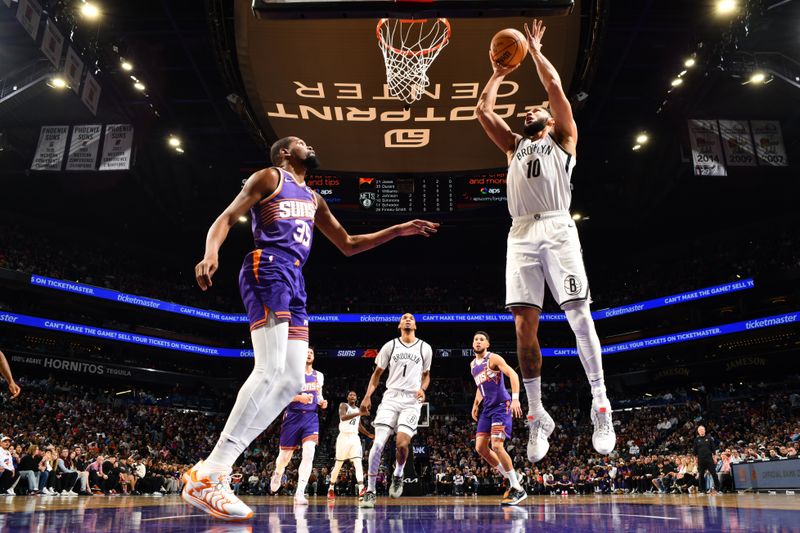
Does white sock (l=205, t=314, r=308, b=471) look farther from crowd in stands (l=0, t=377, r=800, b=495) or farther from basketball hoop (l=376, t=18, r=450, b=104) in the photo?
crowd in stands (l=0, t=377, r=800, b=495)

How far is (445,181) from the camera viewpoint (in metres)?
23.2

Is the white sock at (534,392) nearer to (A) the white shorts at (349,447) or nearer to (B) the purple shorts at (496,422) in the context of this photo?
(B) the purple shorts at (496,422)

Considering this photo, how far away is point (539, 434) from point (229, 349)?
31701 mm

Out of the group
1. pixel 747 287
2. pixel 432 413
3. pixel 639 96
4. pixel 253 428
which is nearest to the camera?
pixel 253 428

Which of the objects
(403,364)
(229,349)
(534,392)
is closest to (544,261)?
(534,392)

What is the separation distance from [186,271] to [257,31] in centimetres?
2679

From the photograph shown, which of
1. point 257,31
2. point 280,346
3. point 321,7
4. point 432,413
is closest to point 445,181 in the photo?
point 257,31

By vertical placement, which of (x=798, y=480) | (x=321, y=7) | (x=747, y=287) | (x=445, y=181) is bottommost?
(x=798, y=480)

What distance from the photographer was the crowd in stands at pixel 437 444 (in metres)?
18.5

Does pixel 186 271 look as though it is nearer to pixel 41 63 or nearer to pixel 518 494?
pixel 41 63

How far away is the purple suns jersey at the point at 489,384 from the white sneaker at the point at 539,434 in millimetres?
3706

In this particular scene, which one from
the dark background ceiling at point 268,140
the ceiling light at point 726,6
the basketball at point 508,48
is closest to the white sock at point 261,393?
the basketball at point 508,48

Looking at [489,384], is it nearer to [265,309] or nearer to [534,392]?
[534,392]

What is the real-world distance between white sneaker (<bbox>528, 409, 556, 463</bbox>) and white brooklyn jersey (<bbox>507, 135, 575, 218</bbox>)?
182cm
